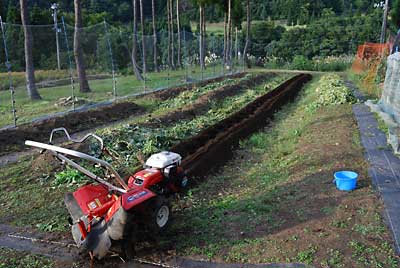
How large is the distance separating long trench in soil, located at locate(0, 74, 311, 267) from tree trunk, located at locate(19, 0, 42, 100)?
8.08 metres

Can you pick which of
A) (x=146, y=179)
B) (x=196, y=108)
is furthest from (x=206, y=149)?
(x=196, y=108)

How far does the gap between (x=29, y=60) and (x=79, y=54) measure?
229cm

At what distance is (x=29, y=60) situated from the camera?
47.6ft

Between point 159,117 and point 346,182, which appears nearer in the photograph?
point 346,182

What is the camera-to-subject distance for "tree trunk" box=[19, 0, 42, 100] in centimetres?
1441

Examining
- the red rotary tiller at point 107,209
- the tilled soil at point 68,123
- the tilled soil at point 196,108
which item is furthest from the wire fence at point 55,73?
the red rotary tiller at point 107,209

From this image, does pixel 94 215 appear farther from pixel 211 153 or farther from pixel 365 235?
pixel 211 153

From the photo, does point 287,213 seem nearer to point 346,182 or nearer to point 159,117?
point 346,182

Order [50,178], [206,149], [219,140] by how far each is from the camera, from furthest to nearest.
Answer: [219,140]
[206,149]
[50,178]

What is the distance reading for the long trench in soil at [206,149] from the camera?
4.42m

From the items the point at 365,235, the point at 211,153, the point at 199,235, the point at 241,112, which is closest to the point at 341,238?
the point at 365,235

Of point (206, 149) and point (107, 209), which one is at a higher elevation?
point (107, 209)

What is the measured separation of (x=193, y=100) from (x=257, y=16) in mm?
65598

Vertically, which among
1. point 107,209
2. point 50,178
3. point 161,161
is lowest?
point 50,178
